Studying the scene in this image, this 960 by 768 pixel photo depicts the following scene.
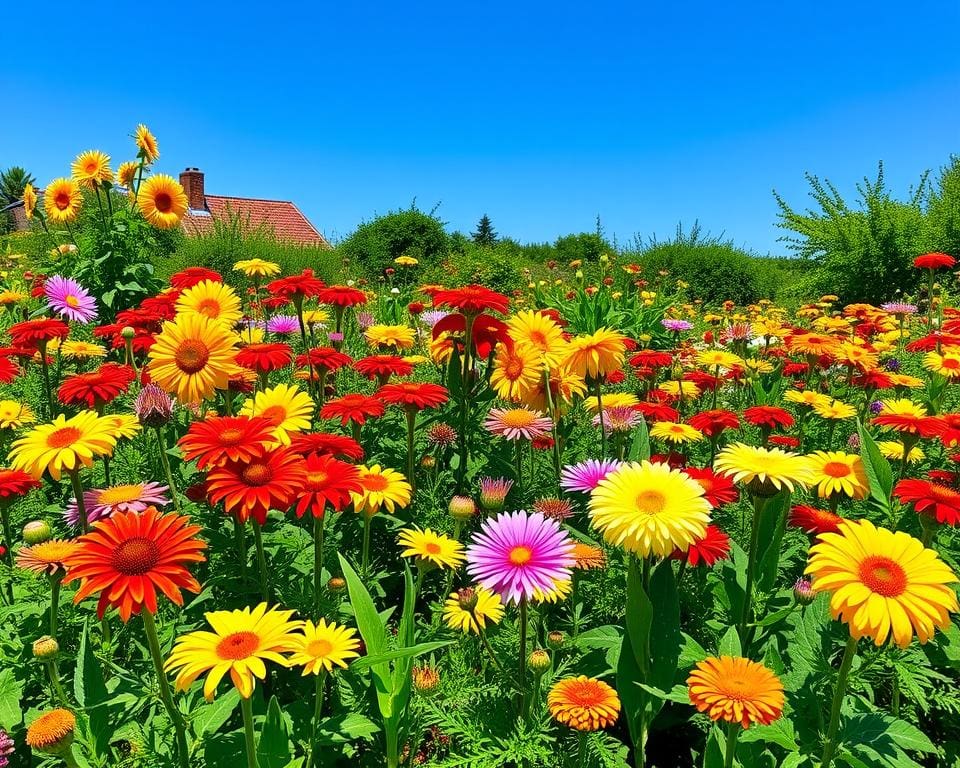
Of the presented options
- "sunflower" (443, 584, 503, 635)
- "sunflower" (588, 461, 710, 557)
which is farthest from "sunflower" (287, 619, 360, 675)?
"sunflower" (588, 461, 710, 557)

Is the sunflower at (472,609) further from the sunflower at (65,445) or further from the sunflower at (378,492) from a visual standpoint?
the sunflower at (65,445)

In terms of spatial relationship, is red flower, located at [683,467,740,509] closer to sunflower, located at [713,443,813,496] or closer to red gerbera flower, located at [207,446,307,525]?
sunflower, located at [713,443,813,496]

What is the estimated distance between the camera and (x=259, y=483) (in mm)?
1214

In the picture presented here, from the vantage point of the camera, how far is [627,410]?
229 cm

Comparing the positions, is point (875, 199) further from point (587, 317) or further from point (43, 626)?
point (43, 626)

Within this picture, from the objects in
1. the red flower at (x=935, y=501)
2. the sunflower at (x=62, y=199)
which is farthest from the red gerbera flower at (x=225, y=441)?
the sunflower at (x=62, y=199)

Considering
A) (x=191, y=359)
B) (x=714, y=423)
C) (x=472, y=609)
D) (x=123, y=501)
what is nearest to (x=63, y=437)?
(x=123, y=501)

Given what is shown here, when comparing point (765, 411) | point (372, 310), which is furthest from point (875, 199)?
point (765, 411)

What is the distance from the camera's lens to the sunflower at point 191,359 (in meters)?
1.61

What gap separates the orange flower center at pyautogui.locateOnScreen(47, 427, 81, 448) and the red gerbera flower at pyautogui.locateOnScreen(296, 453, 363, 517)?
649 mm

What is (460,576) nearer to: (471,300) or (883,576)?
(471,300)

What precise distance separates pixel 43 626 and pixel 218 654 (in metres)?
1.03

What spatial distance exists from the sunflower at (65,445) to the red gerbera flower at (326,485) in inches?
22.3

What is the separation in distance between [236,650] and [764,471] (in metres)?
1.12
